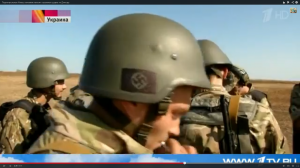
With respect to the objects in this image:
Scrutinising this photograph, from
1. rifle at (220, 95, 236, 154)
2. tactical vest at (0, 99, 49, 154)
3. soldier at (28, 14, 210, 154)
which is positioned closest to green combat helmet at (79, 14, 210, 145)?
soldier at (28, 14, 210, 154)

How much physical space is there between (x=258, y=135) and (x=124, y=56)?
1.22 meters

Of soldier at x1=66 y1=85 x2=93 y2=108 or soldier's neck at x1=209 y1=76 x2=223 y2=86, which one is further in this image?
soldier's neck at x1=209 y1=76 x2=223 y2=86

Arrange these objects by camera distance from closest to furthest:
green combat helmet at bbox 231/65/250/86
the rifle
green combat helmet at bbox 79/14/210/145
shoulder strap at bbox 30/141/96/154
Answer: shoulder strap at bbox 30/141/96/154
green combat helmet at bbox 79/14/210/145
the rifle
green combat helmet at bbox 231/65/250/86

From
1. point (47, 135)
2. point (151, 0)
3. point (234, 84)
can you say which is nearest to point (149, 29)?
point (47, 135)

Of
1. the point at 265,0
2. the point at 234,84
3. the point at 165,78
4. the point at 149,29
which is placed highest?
the point at 265,0

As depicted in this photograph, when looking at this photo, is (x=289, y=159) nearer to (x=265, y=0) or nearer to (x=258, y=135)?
(x=258, y=135)

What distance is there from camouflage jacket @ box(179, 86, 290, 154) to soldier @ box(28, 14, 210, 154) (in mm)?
603

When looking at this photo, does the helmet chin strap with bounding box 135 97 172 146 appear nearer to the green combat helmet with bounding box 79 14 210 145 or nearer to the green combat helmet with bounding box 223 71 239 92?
the green combat helmet with bounding box 79 14 210 145

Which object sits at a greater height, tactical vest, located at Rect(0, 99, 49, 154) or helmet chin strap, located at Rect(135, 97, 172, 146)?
helmet chin strap, located at Rect(135, 97, 172, 146)

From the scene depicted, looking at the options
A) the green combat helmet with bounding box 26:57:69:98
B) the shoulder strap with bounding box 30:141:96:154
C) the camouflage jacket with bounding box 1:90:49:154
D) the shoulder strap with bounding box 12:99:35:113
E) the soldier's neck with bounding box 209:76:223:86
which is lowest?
the camouflage jacket with bounding box 1:90:49:154

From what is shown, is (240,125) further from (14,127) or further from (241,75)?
(14,127)

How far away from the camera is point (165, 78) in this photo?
1.78m

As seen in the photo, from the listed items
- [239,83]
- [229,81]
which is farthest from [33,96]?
[239,83]

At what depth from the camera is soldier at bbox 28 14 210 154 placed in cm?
156
